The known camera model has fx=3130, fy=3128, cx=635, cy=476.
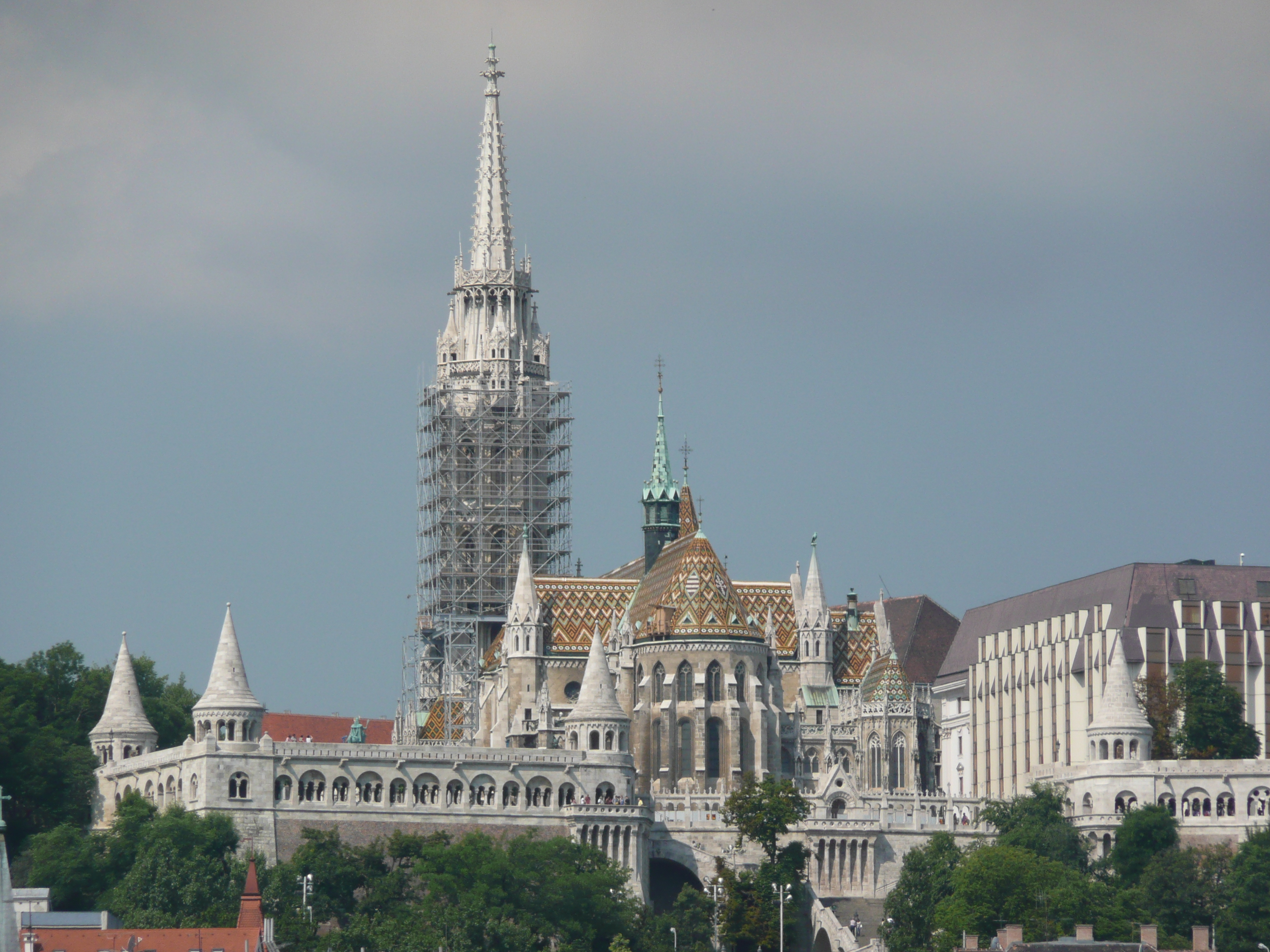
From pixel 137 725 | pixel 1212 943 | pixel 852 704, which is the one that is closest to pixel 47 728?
pixel 137 725

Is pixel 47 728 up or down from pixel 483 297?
down

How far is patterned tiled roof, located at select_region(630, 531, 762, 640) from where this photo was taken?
156m

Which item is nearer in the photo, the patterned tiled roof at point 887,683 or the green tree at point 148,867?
the green tree at point 148,867

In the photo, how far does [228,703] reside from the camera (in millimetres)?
140875

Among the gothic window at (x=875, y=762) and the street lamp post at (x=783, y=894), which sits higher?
the gothic window at (x=875, y=762)

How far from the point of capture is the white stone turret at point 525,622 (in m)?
163

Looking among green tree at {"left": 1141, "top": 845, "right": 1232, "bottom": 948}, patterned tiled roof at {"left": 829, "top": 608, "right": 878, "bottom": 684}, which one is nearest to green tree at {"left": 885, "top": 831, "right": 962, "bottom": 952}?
green tree at {"left": 1141, "top": 845, "right": 1232, "bottom": 948}

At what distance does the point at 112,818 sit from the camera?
469 feet

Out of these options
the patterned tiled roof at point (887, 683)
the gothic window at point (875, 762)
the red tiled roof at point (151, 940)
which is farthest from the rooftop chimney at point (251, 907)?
the patterned tiled roof at point (887, 683)

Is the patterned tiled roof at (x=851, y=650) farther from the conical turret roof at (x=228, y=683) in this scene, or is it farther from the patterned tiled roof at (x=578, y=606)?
the conical turret roof at (x=228, y=683)

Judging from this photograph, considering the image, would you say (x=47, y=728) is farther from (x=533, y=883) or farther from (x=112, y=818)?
(x=533, y=883)

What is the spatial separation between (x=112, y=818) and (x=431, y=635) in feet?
141

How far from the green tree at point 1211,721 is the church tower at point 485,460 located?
4317 centimetres

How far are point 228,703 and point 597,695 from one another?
62.7ft
